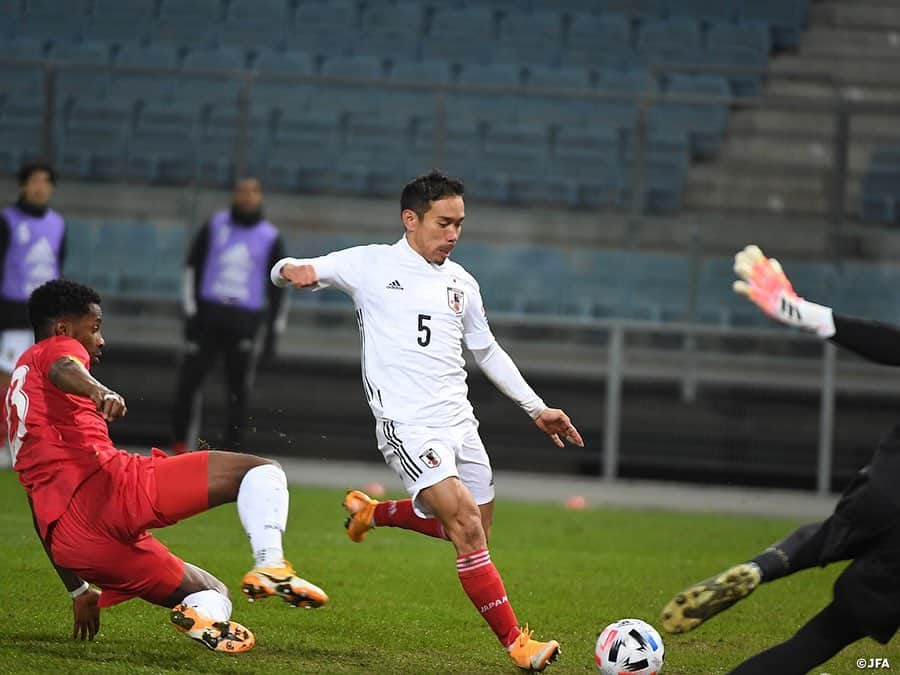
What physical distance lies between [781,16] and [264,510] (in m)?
15.6

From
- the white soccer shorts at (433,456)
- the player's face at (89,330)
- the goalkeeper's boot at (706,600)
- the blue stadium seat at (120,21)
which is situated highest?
the blue stadium seat at (120,21)

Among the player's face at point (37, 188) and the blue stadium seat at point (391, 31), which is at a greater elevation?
the blue stadium seat at point (391, 31)

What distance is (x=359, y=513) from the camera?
276 inches

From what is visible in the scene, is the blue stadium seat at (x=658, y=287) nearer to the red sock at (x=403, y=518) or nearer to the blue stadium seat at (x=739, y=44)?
the blue stadium seat at (x=739, y=44)

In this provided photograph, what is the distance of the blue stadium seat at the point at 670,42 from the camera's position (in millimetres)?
18469

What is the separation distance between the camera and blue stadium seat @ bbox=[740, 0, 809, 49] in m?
19.1

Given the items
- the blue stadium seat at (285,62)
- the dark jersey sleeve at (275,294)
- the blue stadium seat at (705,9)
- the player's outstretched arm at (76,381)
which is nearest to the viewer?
the player's outstretched arm at (76,381)

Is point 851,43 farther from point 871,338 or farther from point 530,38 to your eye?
point 871,338

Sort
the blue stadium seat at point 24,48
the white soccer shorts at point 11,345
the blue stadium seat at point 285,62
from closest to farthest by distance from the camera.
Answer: the white soccer shorts at point 11,345 < the blue stadium seat at point 24,48 < the blue stadium seat at point 285,62

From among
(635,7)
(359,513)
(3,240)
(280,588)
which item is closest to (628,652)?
(280,588)

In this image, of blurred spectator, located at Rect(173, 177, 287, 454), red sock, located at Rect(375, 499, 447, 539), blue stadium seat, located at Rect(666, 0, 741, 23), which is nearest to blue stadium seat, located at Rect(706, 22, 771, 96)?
blue stadium seat, located at Rect(666, 0, 741, 23)

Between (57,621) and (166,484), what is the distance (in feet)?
3.72

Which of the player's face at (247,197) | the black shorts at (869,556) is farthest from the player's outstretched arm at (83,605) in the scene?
the player's face at (247,197)

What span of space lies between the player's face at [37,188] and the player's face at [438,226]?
6.33 meters
